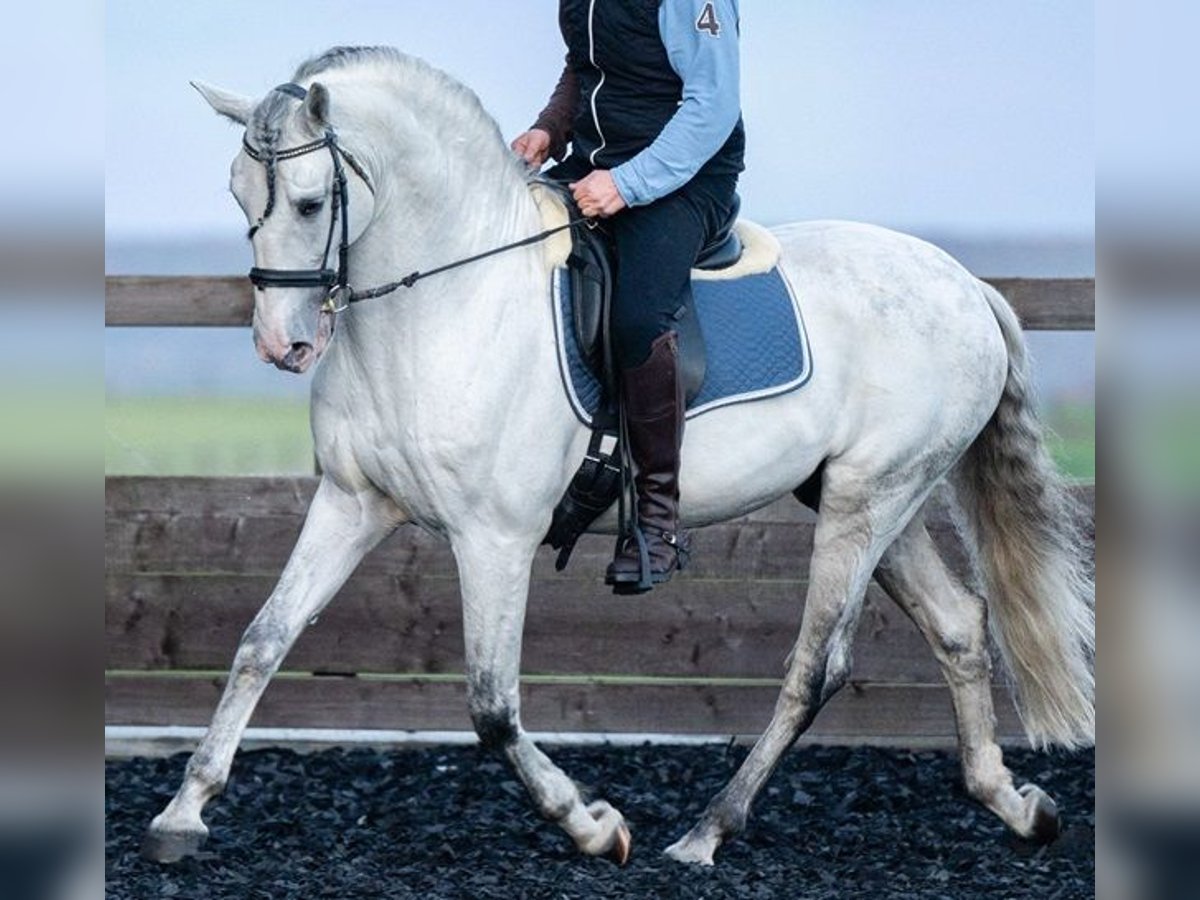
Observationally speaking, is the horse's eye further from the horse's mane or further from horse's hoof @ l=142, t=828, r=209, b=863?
horse's hoof @ l=142, t=828, r=209, b=863

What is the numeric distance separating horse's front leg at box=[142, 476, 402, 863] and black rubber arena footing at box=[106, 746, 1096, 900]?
14cm

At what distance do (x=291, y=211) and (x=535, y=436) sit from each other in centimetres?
88

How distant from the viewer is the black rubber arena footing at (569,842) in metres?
4.84

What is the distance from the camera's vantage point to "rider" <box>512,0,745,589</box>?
4.62 metres

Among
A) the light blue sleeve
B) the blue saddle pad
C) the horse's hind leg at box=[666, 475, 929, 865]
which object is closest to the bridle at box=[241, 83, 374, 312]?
the light blue sleeve

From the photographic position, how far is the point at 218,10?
21.7ft

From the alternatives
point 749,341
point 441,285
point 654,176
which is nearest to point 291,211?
point 441,285

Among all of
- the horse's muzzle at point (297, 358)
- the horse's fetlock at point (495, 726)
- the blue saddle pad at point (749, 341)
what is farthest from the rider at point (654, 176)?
the horse's muzzle at point (297, 358)

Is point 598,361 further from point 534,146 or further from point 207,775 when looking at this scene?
point 207,775

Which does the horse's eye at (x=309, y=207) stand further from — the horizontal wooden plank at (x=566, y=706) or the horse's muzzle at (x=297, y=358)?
the horizontal wooden plank at (x=566, y=706)

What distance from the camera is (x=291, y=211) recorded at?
4.20 m

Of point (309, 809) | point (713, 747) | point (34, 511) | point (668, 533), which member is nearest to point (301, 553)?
point (668, 533)

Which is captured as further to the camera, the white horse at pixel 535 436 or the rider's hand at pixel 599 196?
the rider's hand at pixel 599 196

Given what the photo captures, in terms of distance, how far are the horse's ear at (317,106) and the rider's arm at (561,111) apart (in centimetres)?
112
